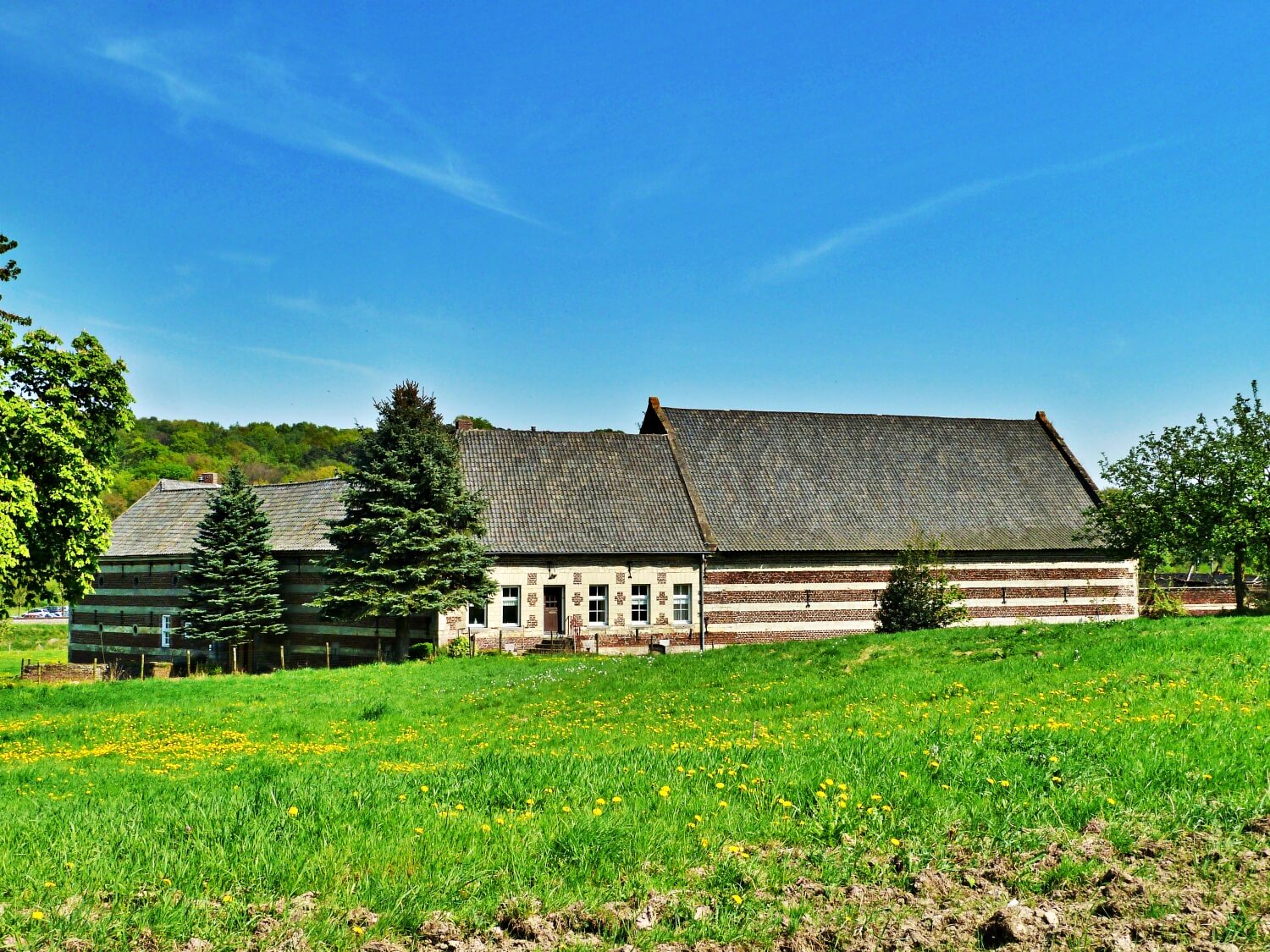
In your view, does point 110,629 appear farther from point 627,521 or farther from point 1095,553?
point 1095,553

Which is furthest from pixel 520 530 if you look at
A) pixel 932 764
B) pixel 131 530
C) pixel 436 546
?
pixel 932 764

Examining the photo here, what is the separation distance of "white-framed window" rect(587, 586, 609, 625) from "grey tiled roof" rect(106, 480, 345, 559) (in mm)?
10267

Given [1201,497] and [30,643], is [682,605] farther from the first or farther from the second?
[30,643]

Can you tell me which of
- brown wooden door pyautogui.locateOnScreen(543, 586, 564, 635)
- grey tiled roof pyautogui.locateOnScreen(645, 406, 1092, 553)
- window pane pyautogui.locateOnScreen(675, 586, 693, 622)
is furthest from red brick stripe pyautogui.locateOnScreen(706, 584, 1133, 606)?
brown wooden door pyautogui.locateOnScreen(543, 586, 564, 635)

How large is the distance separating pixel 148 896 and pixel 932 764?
618 cm

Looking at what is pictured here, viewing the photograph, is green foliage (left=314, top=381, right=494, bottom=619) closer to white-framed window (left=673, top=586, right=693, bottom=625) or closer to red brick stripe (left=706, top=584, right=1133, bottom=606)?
white-framed window (left=673, top=586, right=693, bottom=625)

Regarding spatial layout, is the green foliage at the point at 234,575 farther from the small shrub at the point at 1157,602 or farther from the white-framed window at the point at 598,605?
the small shrub at the point at 1157,602

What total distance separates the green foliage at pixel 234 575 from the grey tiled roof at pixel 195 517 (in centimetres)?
100

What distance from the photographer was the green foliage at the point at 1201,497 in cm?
2645

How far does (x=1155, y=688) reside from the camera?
44.0 feet

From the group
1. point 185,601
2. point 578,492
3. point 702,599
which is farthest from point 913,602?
point 185,601

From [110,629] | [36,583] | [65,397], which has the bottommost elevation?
[110,629]

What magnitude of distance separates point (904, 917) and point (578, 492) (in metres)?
30.2

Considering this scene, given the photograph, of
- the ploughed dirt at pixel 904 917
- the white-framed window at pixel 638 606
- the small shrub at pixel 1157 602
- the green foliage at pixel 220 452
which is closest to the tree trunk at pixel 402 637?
the white-framed window at pixel 638 606
